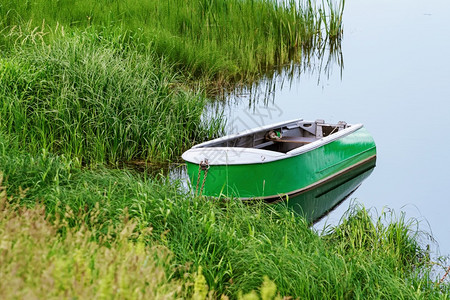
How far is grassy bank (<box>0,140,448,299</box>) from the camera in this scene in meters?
4.35

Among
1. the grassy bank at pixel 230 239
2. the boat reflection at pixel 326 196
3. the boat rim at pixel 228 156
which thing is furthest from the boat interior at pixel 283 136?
the grassy bank at pixel 230 239

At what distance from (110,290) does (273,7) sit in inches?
525

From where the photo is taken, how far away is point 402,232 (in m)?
6.19

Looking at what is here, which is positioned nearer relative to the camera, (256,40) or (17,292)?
(17,292)

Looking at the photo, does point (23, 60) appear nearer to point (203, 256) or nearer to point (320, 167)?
point (320, 167)

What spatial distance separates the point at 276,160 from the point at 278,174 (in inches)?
8.1

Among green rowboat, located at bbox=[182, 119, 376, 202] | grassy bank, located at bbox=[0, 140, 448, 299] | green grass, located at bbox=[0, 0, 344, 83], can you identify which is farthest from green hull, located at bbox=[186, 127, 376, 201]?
green grass, located at bbox=[0, 0, 344, 83]

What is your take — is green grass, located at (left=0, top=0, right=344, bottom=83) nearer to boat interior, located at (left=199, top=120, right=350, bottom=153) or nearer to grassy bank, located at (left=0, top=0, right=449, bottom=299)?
grassy bank, located at (left=0, top=0, right=449, bottom=299)


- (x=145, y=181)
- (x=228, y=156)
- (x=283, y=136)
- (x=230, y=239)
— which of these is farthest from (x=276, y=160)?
(x=230, y=239)

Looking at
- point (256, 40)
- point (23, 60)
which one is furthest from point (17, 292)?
point (256, 40)

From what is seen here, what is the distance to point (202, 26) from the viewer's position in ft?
43.8

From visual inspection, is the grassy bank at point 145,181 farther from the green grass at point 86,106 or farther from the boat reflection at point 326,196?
the boat reflection at point 326,196

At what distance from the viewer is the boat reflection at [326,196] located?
8.16m

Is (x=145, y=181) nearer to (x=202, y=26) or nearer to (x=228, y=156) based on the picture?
(x=228, y=156)
